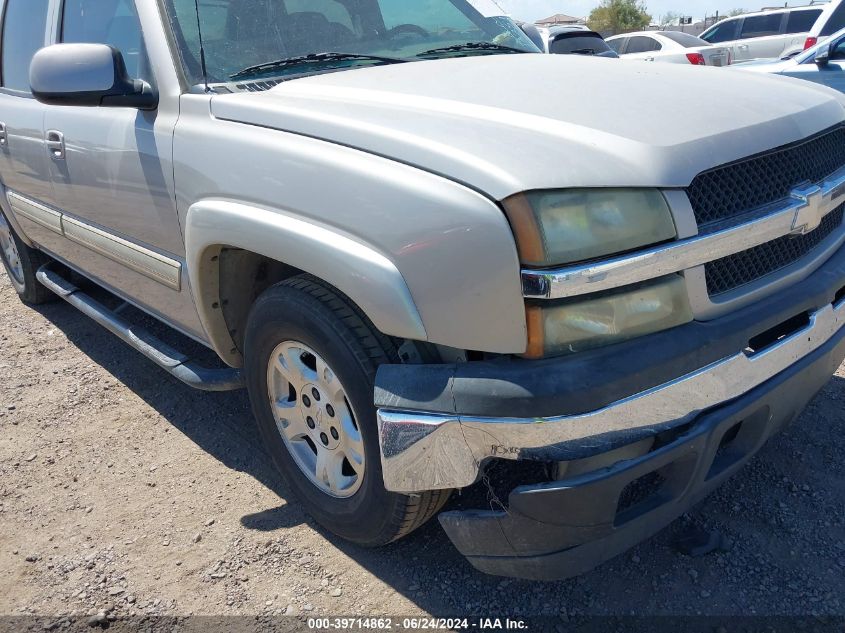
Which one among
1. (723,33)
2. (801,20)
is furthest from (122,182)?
(723,33)

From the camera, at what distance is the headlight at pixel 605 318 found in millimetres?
1680

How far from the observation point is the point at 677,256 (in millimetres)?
1718

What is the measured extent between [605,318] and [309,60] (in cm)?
153

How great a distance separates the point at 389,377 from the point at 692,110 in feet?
3.68

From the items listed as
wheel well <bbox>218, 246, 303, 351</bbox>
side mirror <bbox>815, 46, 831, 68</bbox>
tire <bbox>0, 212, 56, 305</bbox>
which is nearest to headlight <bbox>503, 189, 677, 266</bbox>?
wheel well <bbox>218, 246, 303, 351</bbox>

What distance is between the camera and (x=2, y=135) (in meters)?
3.91

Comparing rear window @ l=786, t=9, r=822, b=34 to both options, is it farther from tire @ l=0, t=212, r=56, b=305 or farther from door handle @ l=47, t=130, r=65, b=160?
door handle @ l=47, t=130, r=65, b=160

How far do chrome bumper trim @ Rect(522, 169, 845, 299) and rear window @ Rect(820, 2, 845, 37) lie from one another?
7138mm

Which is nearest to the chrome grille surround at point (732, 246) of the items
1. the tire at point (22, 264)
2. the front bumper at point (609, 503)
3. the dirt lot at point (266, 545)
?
the front bumper at point (609, 503)

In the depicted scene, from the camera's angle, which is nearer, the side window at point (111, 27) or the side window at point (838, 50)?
the side window at point (111, 27)

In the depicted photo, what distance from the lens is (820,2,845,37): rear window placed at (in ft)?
25.3

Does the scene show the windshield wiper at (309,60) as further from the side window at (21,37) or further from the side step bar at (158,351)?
the side window at (21,37)

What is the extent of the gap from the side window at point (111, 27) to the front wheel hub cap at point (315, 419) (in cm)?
121

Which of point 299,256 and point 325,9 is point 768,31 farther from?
point 299,256
